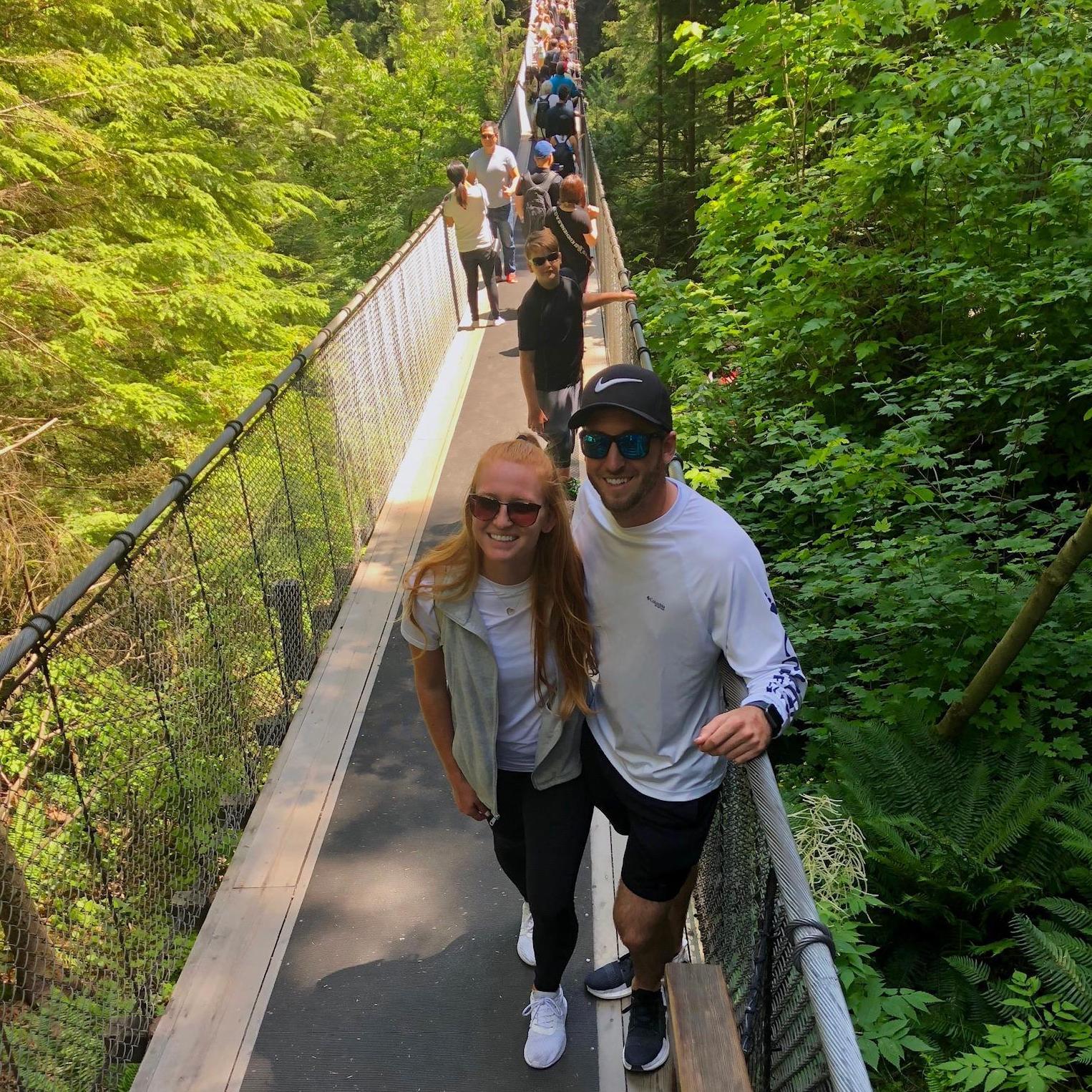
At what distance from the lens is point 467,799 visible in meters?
2.83

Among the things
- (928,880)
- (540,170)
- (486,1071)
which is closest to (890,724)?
(928,880)

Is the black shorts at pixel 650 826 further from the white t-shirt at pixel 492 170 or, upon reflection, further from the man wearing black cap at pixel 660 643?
the white t-shirt at pixel 492 170

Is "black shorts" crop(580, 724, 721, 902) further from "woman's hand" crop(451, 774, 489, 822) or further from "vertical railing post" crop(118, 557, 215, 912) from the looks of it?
"vertical railing post" crop(118, 557, 215, 912)

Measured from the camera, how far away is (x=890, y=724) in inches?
199

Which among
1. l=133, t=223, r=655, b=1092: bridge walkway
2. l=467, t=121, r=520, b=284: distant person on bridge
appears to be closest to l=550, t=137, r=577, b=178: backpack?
l=467, t=121, r=520, b=284: distant person on bridge

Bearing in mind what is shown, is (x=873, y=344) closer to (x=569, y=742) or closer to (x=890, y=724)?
(x=890, y=724)

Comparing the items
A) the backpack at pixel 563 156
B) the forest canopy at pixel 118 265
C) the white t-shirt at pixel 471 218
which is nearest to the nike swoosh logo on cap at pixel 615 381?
the forest canopy at pixel 118 265

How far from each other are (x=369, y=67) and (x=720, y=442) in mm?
27980

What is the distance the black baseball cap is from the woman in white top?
9.27 m

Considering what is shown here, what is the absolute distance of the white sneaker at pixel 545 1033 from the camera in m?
3.16

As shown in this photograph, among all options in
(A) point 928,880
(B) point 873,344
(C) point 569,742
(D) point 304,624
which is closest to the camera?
(C) point 569,742

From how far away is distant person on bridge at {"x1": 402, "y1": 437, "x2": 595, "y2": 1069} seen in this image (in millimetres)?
2438

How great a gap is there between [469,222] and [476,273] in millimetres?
909

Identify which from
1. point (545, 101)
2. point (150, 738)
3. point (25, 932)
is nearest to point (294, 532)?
point (150, 738)
